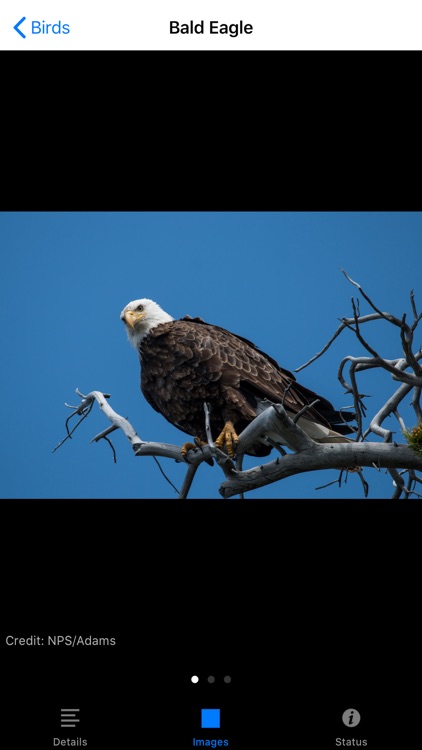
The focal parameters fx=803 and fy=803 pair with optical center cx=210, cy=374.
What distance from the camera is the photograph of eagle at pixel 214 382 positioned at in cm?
334

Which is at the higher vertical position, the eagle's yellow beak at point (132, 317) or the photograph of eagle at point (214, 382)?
the eagle's yellow beak at point (132, 317)

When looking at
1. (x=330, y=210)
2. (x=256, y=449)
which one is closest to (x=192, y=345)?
(x=256, y=449)

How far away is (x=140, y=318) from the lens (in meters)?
3.68

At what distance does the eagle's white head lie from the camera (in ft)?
12.0
